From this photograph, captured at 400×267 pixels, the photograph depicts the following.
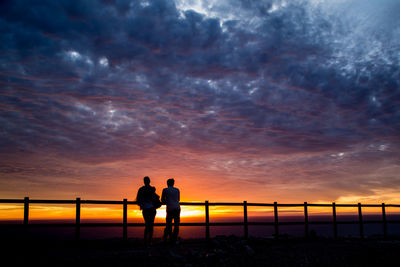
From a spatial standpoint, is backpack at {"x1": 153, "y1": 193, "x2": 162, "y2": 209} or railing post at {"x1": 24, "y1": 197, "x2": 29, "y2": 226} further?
railing post at {"x1": 24, "y1": 197, "x2": 29, "y2": 226}

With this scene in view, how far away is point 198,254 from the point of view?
355 inches

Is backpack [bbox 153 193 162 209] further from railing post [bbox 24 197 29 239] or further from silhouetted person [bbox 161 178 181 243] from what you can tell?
railing post [bbox 24 197 29 239]

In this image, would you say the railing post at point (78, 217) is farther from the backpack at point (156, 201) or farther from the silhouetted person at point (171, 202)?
the silhouetted person at point (171, 202)

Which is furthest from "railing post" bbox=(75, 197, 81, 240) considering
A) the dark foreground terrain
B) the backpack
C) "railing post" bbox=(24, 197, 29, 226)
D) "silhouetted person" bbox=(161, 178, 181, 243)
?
"silhouetted person" bbox=(161, 178, 181, 243)

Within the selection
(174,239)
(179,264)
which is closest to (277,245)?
(174,239)

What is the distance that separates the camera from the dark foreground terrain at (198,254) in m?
8.30

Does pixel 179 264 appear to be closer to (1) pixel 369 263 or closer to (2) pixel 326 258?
(2) pixel 326 258

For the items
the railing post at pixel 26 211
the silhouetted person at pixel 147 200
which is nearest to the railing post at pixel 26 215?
the railing post at pixel 26 211

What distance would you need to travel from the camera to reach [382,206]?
1712 cm

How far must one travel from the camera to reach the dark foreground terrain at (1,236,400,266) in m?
8.30

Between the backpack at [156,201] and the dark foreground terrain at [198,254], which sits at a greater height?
the backpack at [156,201]

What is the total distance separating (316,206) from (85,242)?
9.78 metres

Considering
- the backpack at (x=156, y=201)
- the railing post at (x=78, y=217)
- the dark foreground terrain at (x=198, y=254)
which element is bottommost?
the dark foreground terrain at (x=198, y=254)

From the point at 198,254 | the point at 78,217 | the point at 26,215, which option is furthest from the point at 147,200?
the point at 26,215
